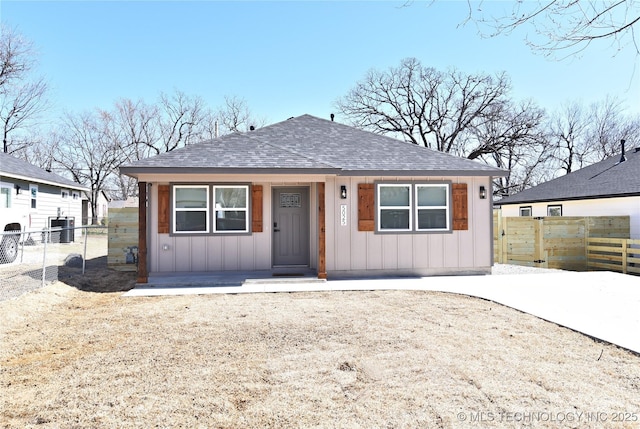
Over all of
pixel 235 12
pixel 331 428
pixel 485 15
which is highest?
pixel 235 12

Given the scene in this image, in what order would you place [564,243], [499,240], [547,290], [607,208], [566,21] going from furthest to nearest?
[607,208] < [499,240] < [564,243] < [547,290] < [566,21]

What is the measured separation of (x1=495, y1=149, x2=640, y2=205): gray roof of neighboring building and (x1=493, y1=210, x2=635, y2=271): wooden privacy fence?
2028 millimetres

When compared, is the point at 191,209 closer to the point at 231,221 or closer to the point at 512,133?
the point at 231,221

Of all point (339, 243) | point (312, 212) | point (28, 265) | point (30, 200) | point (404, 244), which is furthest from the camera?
point (30, 200)

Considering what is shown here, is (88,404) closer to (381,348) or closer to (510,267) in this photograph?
(381,348)

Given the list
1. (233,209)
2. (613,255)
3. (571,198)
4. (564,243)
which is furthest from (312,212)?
(571,198)

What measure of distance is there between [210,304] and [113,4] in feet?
35.9

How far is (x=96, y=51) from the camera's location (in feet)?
66.1

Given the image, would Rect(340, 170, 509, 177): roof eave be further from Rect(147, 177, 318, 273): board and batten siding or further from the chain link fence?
the chain link fence

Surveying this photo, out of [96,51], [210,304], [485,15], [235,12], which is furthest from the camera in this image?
[96,51]

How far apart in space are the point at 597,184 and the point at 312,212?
1166 centimetres

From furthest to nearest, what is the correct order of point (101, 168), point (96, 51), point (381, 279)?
point (101, 168), point (96, 51), point (381, 279)

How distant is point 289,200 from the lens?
353 inches

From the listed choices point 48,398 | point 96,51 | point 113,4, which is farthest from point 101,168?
point 48,398
